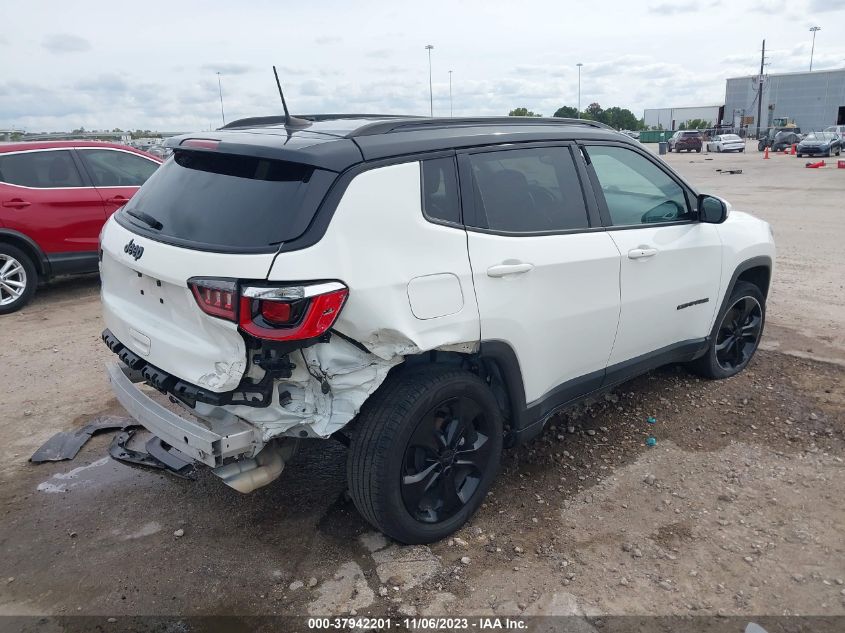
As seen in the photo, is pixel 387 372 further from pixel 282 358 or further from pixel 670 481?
pixel 670 481

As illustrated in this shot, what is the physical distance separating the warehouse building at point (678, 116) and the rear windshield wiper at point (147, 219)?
8293 centimetres

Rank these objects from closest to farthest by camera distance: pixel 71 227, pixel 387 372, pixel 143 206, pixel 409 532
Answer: pixel 387 372 → pixel 409 532 → pixel 143 206 → pixel 71 227

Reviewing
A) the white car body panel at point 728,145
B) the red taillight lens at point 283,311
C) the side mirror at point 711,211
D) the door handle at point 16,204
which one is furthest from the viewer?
the white car body panel at point 728,145

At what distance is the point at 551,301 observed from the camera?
3.36 m

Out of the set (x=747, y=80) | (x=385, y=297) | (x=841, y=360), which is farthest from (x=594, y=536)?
(x=747, y=80)

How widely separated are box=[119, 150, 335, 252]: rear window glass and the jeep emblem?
0.25ft

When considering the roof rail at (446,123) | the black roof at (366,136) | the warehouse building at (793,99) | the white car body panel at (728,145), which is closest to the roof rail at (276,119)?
the black roof at (366,136)

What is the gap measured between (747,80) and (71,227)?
76.9 meters

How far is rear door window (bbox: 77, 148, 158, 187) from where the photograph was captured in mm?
7770

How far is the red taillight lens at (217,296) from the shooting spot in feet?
8.48

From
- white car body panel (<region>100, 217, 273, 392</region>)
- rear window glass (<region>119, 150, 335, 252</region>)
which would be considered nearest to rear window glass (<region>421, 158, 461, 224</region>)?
rear window glass (<region>119, 150, 335, 252</region>)

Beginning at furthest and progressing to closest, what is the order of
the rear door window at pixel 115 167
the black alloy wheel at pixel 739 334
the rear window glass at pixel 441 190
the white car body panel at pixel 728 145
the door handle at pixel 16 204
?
the white car body panel at pixel 728 145, the rear door window at pixel 115 167, the door handle at pixel 16 204, the black alloy wheel at pixel 739 334, the rear window glass at pixel 441 190

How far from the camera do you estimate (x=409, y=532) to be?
121 inches

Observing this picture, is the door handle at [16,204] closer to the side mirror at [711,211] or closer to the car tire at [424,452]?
the car tire at [424,452]
